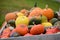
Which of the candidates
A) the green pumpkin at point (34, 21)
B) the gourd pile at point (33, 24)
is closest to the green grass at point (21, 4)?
the gourd pile at point (33, 24)

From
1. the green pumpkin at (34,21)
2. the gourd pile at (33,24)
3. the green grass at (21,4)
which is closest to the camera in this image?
the gourd pile at (33,24)

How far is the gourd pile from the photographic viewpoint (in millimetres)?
2338

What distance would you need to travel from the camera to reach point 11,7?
26.3 ft

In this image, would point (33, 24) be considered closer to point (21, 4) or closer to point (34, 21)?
point (34, 21)

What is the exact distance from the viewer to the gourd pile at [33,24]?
2.34 metres

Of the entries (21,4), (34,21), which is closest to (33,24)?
(34,21)

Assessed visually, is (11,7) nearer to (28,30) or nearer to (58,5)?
(58,5)

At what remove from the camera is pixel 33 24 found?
2650 millimetres

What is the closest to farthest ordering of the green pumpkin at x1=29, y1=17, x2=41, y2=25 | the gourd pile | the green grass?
the gourd pile < the green pumpkin at x1=29, y1=17, x2=41, y2=25 < the green grass

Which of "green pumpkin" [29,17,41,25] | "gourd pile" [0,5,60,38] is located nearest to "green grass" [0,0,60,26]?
"gourd pile" [0,5,60,38]

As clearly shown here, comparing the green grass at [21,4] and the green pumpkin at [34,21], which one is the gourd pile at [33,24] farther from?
the green grass at [21,4]

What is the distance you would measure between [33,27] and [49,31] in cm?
18

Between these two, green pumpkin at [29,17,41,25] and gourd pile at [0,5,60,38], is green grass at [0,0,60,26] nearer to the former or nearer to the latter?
gourd pile at [0,5,60,38]

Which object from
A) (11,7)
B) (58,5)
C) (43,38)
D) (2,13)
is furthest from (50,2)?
(43,38)
